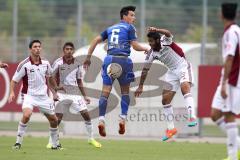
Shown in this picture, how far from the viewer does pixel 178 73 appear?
20.8 metres

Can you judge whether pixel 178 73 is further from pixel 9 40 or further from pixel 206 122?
pixel 206 122

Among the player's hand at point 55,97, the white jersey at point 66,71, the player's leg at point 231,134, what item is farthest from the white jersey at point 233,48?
the white jersey at point 66,71

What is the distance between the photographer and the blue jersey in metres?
19.4

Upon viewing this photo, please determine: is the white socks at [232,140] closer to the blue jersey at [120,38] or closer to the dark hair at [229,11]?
the dark hair at [229,11]

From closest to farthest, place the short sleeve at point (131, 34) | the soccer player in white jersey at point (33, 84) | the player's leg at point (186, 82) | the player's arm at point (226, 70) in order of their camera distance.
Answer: the player's arm at point (226, 70)
the short sleeve at point (131, 34)
the soccer player in white jersey at point (33, 84)
the player's leg at point (186, 82)

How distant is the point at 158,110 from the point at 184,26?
11.0 m

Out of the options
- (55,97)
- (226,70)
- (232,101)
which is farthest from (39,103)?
(226,70)

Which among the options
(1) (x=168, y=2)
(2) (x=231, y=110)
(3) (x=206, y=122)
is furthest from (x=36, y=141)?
(1) (x=168, y=2)

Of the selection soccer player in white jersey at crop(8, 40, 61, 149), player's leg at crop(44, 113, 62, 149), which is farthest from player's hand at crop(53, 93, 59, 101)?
player's leg at crop(44, 113, 62, 149)

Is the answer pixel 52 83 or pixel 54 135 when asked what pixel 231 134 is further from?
pixel 52 83

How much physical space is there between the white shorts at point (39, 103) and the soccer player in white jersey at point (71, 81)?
1.93 meters

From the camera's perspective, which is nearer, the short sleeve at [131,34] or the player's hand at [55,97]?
the short sleeve at [131,34]

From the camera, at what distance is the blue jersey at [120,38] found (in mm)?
19375

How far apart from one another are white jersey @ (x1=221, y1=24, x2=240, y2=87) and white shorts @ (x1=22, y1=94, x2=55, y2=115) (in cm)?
625
